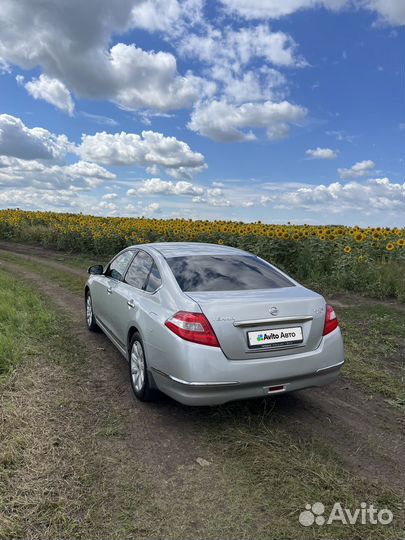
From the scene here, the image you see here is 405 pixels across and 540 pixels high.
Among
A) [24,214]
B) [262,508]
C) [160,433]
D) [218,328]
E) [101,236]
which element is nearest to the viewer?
[262,508]

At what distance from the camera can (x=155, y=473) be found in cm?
309

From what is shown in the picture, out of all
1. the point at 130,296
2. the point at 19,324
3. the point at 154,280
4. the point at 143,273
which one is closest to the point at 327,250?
the point at 143,273

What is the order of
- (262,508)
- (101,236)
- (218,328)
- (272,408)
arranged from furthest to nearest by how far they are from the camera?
(101,236) → (272,408) → (218,328) → (262,508)

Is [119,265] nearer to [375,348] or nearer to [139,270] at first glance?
[139,270]

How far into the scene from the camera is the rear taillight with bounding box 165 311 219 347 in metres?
3.35

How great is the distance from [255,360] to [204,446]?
0.87 m

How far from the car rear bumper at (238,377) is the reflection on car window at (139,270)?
4.09 feet

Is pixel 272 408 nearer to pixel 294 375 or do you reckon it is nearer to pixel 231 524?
pixel 294 375

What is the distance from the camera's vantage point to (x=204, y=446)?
11.4 feet

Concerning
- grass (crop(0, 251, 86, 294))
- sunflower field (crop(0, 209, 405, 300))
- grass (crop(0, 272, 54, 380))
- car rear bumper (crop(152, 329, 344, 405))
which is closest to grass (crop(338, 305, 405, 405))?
sunflower field (crop(0, 209, 405, 300))

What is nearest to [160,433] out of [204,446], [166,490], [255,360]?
[204,446]

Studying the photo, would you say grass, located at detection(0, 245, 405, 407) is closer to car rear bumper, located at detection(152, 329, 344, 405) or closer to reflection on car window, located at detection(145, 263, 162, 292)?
car rear bumper, located at detection(152, 329, 344, 405)

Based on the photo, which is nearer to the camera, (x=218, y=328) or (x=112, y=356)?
(x=218, y=328)

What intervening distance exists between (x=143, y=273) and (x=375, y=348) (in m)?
3.70
